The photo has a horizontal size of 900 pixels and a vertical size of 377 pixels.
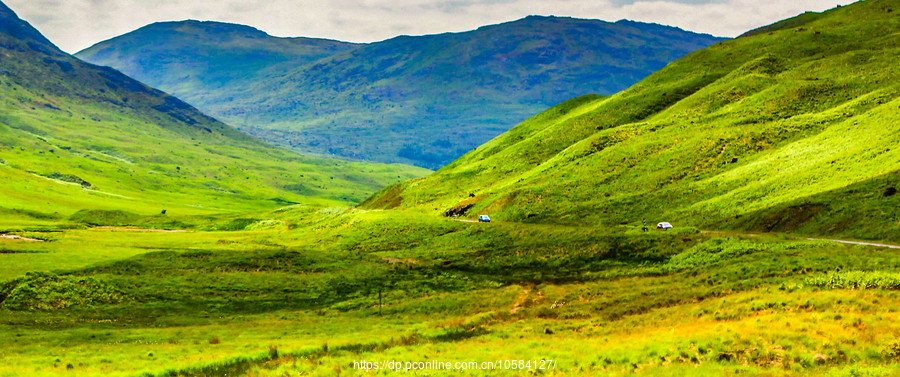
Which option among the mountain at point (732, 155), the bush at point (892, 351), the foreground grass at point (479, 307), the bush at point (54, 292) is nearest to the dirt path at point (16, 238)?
the foreground grass at point (479, 307)

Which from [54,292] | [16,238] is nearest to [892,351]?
[54,292]

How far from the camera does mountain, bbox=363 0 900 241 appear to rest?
265 ft

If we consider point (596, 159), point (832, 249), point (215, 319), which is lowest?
point (215, 319)

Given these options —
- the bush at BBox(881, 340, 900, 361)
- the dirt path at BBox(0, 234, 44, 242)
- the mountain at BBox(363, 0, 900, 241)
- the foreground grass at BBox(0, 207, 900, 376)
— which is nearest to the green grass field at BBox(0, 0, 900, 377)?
the bush at BBox(881, 340, 900, 361)

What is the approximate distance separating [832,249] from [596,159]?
3158 inches

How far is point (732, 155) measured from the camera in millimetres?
115375

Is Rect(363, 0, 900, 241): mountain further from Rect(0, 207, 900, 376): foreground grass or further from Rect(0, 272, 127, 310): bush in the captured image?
Rect(0, 272, 127, 310): bush

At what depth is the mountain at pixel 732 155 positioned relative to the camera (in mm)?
80812

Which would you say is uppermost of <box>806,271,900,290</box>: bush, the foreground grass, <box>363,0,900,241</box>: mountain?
<box>363,0,900,241</box>: mountain

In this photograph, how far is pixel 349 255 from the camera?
293ft

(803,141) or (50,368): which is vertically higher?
(803,141)

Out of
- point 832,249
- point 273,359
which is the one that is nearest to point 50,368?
point 273,359

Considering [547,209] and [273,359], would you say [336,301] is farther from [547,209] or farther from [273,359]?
[547,209]

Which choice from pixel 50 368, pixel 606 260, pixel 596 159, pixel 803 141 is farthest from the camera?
pixel 596 159
